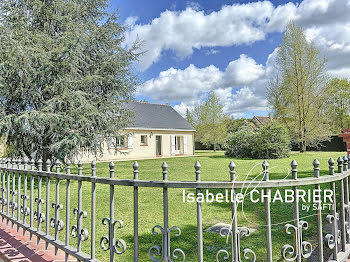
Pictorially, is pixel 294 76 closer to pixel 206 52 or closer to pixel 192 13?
pixel 206 52

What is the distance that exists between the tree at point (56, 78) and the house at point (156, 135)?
10.8 meters

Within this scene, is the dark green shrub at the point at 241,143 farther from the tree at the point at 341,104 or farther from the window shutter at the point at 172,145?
the tree at the point at 341,104

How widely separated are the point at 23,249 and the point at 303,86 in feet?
75.5

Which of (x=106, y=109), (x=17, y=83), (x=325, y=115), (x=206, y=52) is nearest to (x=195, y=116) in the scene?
(x=206, y=52)

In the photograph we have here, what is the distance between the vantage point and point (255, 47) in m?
16.2

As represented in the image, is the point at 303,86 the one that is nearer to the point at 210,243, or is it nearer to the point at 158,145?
the point at 158,145

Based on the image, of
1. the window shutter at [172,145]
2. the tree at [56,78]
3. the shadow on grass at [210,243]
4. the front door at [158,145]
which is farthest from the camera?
the window shutter at [172,145]

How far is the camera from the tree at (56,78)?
8.09 metres

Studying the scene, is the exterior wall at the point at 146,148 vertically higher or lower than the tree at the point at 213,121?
lower

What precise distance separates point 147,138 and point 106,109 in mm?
13655

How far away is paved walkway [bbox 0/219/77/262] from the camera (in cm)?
263

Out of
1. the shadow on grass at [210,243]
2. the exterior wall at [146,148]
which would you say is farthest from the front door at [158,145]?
the shadow on grass at [210,243]

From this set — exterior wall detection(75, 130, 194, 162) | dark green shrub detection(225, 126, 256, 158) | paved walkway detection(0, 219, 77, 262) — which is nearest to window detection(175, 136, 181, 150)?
exterior wall detection(75, 130, 194, 162)

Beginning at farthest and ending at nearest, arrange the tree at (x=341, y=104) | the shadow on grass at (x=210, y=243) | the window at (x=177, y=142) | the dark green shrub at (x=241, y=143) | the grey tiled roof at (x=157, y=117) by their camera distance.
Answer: the tree at (x=341, y=104), the window at (x=177, y=142), the grey tiled roof at (x=157, y=117), the dark green shrub at (x=241, y=143), the shadow on grass at (x=210, y=243)
